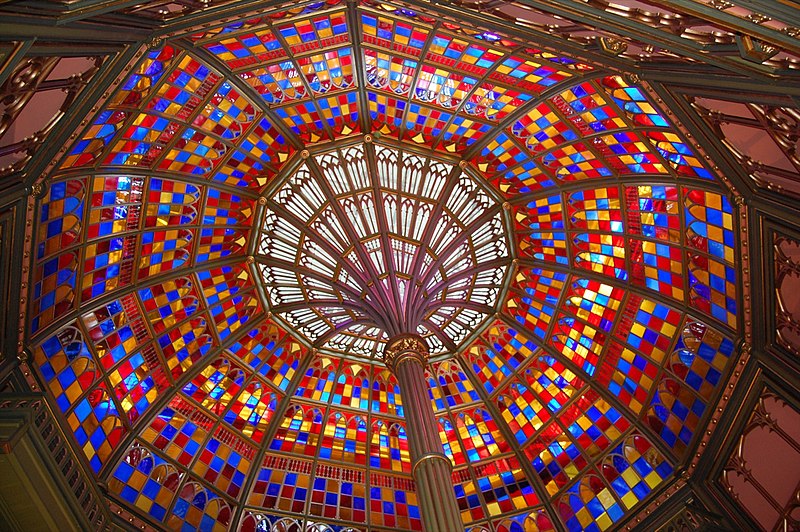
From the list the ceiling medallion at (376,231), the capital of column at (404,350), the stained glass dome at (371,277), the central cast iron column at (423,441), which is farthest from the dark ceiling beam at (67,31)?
the central cast iron column at (423,441)

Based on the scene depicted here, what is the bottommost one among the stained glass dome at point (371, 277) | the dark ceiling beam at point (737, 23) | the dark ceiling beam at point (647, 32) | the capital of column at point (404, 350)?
the dark ceiling beam at point (737, 23)

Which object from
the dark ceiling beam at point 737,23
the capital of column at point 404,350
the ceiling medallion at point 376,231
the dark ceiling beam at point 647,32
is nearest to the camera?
the dark ceiling beam at point 737,23

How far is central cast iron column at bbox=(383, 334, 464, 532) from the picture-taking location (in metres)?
15.3

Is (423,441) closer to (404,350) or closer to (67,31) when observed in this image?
(404,350)

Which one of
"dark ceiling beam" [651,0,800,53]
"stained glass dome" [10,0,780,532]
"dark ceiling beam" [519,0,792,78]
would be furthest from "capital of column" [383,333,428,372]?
"dark ceiling beam" [651,0,800,53]

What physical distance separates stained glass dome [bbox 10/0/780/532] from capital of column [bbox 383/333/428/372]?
5.81ft

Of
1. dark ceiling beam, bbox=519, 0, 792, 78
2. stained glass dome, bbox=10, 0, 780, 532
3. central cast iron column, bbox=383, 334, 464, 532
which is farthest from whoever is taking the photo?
stained glass dome, bbox=10, 0, 780, 532

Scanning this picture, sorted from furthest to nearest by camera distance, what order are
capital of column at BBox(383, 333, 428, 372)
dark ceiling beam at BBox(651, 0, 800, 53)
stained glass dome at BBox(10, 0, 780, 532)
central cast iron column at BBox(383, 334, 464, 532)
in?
capital of column at BBox(383, 333, 428, 372) → stained glass dome at BBox(10, 0, 780, 532) → central cast iron column at BBox(383, 334, 464, 532) → dark ceiling beam at BBox(651, 0, 800, 53)

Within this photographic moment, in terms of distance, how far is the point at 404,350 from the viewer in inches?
792

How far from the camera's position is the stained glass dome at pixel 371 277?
19.0 m

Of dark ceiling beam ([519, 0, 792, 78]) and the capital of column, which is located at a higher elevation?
the capital of column

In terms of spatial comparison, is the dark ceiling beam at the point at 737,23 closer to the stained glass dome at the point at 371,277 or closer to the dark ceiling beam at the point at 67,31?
the stained glass dome at the point at 371,277

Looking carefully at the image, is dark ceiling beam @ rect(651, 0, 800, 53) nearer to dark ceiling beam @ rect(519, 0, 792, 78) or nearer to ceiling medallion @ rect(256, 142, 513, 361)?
dark ceiling beam @ rect(519, 0, 792, 78)

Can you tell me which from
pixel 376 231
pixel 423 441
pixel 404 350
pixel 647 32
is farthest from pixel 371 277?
pixel 647 32
